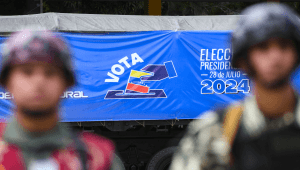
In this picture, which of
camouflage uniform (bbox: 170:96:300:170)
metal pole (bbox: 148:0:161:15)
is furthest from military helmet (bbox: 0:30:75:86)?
metal pole (bbox: 148:0:161:15)

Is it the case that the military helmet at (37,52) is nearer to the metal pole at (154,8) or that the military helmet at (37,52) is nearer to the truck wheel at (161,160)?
the truck wheel at (161,160)

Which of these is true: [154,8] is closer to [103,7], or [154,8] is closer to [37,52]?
[103,7]

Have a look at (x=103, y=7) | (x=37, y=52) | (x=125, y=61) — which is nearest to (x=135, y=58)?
(x=125, y=61)

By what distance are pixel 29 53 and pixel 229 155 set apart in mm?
Result: 815

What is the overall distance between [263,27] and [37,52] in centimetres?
80

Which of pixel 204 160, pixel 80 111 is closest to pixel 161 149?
pixel 80 111

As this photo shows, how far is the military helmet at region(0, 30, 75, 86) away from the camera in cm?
150

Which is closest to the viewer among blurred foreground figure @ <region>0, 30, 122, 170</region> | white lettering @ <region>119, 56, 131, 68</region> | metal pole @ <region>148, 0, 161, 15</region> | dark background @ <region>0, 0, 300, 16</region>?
blurred foreground figure @ <region>0, 30, 122, 170</region>

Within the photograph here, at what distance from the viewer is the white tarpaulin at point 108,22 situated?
691 centimetres

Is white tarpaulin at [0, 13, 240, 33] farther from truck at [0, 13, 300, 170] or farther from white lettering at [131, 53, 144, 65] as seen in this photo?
white lettering at [131, 53, 144, 65]

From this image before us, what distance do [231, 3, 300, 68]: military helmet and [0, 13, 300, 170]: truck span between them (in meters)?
5.46

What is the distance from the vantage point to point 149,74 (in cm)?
722

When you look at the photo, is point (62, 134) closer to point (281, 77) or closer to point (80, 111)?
point (281, 77)

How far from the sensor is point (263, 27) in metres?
1.56
